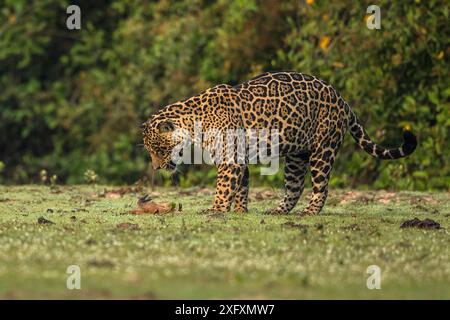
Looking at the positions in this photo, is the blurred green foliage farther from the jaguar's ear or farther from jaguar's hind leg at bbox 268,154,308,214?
the jaguar's ear

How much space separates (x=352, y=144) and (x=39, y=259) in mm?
10854

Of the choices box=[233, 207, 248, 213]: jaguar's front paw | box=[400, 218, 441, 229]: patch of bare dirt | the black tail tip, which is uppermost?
the black tail tip

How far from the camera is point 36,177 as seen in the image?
→ 76.2ft

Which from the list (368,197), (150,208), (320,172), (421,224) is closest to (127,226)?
(150,208)

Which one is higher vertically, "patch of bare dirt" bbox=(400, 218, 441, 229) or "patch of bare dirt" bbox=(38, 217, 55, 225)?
"patch of bare dirt" bbox=(38, 217, 55, 225)

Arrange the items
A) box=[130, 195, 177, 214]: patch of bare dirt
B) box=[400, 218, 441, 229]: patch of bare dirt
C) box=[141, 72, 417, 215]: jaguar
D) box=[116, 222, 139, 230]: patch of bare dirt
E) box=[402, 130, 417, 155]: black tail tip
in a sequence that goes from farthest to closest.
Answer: box=[402, 130, 417, 155]: black tail tip
box=[130, 195, 177, 214]: patch of bare dirt
box=[141, 72, 417, 215]: jaguar
box=[400, 218, 441, 229]: patch of bare dirt
box=[116, 222, 139, 230]: patch of bare dirt

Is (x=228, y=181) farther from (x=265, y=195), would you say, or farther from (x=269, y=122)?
(x=265, y=195)

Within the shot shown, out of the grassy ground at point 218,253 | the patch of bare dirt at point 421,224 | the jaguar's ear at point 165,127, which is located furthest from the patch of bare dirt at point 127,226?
the patch of bare dirt at point 421,224

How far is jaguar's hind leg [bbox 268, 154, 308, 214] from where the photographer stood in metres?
12.8

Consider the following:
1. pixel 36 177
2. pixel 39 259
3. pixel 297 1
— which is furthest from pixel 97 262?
pixel 36 177

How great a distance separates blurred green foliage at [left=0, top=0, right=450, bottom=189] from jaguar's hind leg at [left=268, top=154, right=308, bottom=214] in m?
5.54

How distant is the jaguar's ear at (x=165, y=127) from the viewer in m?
12.2

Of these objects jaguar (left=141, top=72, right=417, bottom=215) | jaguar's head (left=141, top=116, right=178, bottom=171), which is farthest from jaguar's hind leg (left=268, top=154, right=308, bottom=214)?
jaguar's head (left=141, top=116, right=178, bottom=171)

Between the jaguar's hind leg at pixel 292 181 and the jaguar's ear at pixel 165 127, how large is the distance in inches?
58.1
